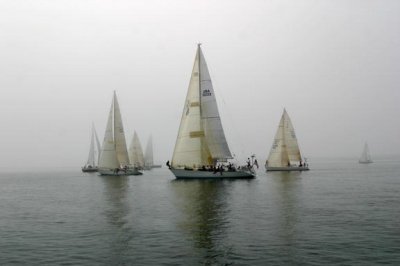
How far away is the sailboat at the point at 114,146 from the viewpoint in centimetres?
8588

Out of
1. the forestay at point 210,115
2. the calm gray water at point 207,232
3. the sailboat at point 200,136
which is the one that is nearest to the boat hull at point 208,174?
the sailboat at point 200,136

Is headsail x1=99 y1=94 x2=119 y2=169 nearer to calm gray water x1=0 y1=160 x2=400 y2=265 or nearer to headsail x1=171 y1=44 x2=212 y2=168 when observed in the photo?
headsail x1=171 y1=44 x2=212 y2=168

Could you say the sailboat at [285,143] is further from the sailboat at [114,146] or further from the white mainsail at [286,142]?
the sailboat at [114,146]

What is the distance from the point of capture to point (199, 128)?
65.4 meters

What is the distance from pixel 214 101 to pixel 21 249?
47852 millimetres

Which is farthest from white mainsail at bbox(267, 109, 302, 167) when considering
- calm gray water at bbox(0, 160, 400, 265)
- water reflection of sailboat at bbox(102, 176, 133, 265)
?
water reflection of sailboat at bbox(102, 176, 133, 265)

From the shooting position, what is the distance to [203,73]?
67125mm

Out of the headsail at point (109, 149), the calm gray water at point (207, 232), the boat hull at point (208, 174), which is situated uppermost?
the headsail at point (109, 149)

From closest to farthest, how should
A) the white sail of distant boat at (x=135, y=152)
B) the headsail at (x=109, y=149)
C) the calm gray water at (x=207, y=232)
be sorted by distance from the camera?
the calm gray water at (x=207, y=232)
the headsail at (x=109, y=149)
the white sail of distant boat at (x=135, y=152)

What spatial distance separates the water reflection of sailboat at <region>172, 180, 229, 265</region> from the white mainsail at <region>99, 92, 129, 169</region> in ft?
135

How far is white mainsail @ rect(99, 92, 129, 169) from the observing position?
282ft

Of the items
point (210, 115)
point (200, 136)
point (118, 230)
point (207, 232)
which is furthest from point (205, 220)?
point (210, 115)

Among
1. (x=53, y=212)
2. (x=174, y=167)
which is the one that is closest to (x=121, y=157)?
(x=174, y=167)

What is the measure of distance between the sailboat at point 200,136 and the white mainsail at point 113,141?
76.1ft
